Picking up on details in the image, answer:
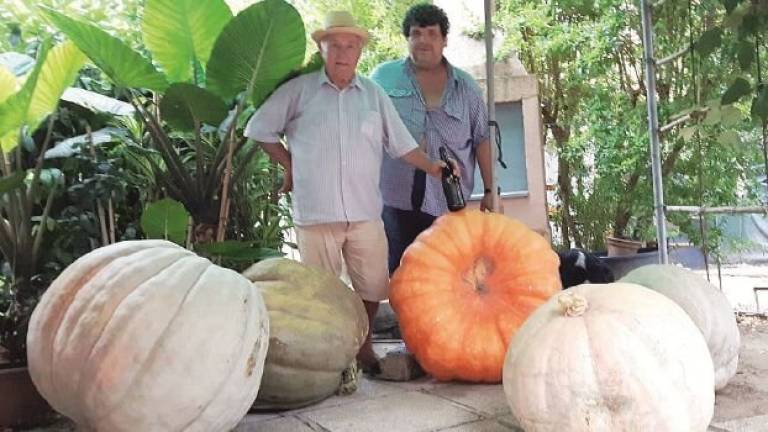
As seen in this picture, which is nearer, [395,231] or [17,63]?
[17,63]

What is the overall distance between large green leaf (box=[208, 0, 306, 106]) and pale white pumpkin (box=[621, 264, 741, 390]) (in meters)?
1.66

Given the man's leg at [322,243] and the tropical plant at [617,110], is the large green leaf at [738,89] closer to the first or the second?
the man's leg at [322,243]

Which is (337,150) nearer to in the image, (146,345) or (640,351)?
(146,345)

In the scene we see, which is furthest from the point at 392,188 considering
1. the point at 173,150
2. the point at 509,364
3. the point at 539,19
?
the point at 539,19

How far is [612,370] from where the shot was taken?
1.81 m

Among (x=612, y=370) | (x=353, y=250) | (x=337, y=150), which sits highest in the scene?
(x=337, y=150)

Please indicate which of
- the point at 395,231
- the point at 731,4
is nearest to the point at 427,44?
the point at 395,231

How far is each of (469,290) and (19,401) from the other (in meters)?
1.59

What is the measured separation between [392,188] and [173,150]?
1033mm

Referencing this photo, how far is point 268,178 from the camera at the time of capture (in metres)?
3.98

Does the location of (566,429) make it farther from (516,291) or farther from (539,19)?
(539,19)

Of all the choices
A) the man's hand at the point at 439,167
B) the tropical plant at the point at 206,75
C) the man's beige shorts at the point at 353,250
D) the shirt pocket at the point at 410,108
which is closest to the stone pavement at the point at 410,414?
the man's beige shorts at the point at 353,250

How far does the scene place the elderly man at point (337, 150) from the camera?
2.98m

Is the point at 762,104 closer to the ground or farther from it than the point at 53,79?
closer to the ground
